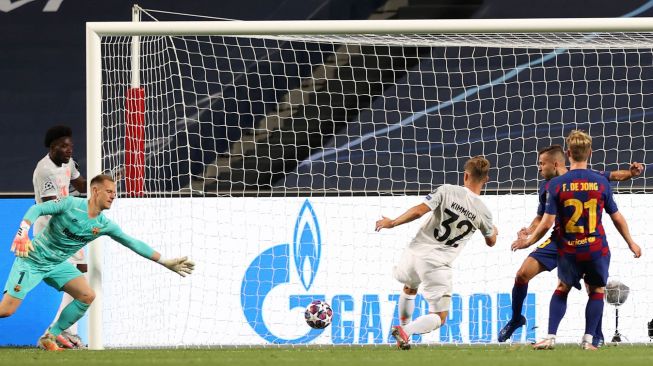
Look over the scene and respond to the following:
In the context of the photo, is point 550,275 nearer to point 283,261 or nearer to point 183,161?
point 283,261

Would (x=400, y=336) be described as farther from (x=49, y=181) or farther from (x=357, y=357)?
(x=49, y=181)

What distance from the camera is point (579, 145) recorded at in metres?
8.43

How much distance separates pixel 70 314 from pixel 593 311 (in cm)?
360

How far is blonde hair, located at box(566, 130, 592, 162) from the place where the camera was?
843cm

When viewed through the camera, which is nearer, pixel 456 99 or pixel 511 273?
pixel 511 273

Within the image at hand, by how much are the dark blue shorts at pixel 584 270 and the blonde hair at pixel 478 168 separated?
→ 775 millimetres

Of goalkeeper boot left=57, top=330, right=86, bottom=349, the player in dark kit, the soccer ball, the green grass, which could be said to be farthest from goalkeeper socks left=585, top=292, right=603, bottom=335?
goalkeeper boot left=57, top=330, right=86, bottom=349

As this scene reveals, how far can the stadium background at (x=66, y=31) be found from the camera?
43.8 feet

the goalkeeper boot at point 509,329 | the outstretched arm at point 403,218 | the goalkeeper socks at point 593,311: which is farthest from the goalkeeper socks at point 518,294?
the outstretched arm at point 403,218

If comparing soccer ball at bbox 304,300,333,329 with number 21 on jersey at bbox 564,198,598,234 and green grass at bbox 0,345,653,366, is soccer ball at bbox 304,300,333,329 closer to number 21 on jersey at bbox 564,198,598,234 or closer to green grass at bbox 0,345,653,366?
green grass at bbox 0,345,653,366

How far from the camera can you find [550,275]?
10414mm

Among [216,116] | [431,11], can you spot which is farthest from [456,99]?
[216,116]

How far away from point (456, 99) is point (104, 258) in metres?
4.39

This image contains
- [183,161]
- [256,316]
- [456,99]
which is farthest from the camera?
[456,99]
